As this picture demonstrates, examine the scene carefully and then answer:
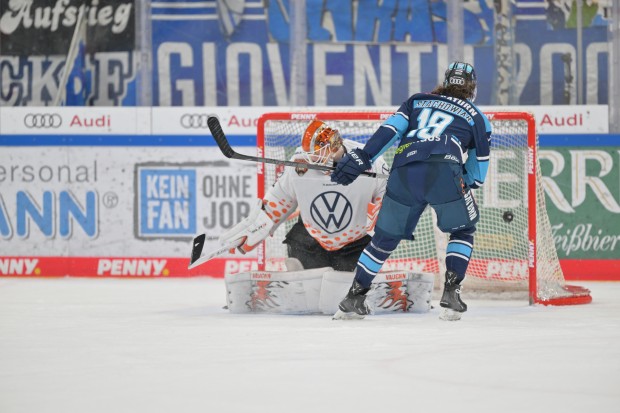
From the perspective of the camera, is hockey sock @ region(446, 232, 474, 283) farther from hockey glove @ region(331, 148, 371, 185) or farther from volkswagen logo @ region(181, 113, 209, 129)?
volkswagen logo @ region(181, 113, 209, 129)

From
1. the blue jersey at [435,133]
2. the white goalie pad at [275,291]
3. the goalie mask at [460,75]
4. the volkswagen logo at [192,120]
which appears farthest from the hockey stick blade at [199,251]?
the volkswagen logo at [192,120]

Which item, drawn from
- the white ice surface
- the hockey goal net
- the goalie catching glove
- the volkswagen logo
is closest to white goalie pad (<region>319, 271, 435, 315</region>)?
the white ice surface

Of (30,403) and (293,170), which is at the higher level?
(293,170)

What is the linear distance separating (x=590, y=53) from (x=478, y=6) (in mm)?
785

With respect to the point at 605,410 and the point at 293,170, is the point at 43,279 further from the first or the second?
the point at 605,410

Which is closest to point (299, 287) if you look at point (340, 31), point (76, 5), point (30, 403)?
point (30, 403)

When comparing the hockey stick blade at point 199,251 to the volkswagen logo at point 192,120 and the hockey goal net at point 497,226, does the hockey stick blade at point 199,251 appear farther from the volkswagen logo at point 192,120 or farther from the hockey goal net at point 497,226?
the volkswagen logo at point 192,120

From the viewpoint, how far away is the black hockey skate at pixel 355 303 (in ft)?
17.1

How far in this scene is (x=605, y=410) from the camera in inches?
120

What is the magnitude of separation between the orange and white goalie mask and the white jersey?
2.1 inches

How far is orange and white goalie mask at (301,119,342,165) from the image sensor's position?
5.56 metres

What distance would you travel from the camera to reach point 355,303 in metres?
5.21

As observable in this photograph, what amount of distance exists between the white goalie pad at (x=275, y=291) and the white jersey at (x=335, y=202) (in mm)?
239

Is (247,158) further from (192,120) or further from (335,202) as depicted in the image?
(192,120)
